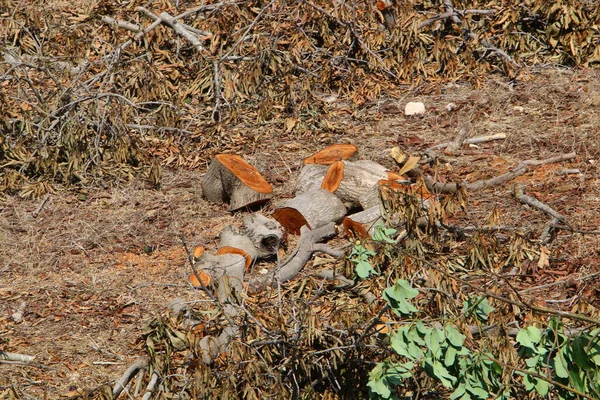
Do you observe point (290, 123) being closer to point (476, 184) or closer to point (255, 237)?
point (476, 184)

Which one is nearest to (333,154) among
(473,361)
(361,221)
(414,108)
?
(361,221)

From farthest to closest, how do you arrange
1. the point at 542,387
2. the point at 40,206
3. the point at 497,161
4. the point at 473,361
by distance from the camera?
1. the point at 497,161
2. the point at 40,206
3. the point at 473,361
4. the point at 542,387

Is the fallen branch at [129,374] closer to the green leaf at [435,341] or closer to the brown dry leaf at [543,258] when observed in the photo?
the green leaf at [435,341]

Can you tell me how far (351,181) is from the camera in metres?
6.21

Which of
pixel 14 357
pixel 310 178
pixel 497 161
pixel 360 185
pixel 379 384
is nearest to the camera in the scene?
pixel 379 384

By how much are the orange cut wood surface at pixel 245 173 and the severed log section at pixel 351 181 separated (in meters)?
0.26

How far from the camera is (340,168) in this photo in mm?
6320

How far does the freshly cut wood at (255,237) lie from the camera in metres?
5.71

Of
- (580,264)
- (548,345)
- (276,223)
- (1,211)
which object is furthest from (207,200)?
(548,345)

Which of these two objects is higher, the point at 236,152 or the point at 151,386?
the point at 151,386

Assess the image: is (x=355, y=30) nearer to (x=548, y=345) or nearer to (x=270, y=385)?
(x=270, y=385)

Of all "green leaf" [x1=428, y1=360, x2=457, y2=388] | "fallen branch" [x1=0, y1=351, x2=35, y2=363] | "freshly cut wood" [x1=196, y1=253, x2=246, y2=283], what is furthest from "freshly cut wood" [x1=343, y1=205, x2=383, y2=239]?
"green leaf" [x1=428, y1=360, x2=457, y2=388]

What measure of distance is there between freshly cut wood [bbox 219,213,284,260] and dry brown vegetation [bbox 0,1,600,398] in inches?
11.5

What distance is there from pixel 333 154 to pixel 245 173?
725 mm
